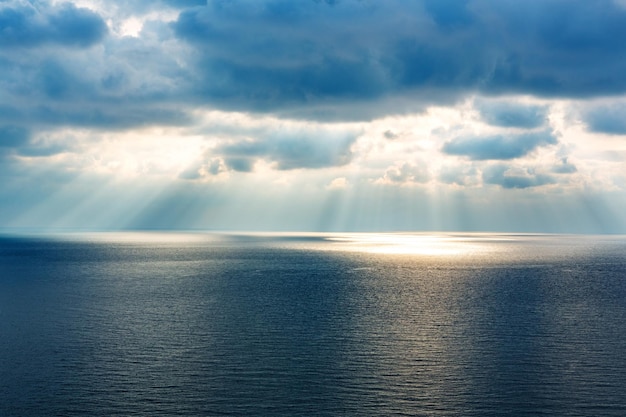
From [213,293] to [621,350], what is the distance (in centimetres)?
8003

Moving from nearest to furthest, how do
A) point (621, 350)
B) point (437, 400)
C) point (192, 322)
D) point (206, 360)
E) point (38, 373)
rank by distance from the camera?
point (437, 400), point (38, 373), point (206, 360), point (621, 350), point (192, 322)

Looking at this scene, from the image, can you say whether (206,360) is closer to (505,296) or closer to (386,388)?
(386,388)

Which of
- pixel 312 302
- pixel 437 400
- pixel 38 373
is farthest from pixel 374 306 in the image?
pixel 38 373

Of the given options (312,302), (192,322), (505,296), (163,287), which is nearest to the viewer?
(192,322)

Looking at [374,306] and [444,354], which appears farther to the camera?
[374,306]

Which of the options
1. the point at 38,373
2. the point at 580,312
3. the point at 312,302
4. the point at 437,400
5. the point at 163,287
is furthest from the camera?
the point at 163,287

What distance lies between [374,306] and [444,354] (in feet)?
126

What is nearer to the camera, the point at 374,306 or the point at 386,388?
the point at 386,388

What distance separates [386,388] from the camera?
2215 inches

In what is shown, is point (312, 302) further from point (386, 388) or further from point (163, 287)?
point (386, 388)

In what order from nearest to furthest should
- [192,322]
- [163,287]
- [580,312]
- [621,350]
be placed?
[621,350] → [192,322] → [580,312] → [163,287]

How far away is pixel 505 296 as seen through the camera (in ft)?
404

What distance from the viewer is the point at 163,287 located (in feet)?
454

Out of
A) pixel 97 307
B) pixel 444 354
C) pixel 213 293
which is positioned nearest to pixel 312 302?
pixel 213 293
